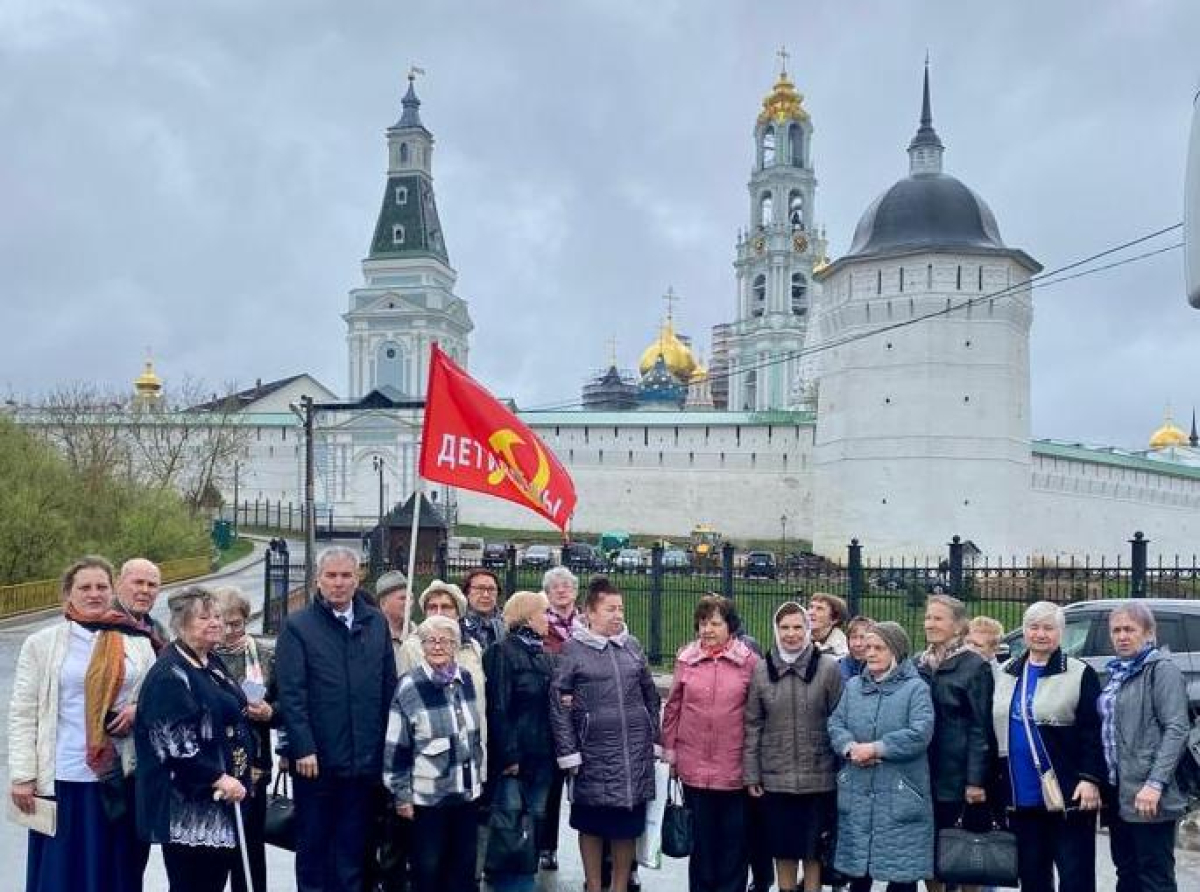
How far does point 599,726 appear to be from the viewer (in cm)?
581

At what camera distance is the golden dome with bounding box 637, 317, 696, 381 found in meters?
91.9

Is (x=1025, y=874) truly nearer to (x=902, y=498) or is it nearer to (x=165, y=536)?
(x=165, y=536)

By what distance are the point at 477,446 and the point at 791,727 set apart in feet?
9.54

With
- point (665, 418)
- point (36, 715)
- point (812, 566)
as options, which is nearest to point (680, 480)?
point (665, 418)

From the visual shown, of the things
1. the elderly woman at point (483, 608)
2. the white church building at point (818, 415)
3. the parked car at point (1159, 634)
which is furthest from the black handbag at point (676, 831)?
the white church building at point (818, 415)

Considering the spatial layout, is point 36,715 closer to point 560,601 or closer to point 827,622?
point 560,601

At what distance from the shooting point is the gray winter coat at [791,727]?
18.3ft

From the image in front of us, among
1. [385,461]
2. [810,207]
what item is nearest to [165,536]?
[385,461]

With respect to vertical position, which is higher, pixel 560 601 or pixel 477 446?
pixel 477 446

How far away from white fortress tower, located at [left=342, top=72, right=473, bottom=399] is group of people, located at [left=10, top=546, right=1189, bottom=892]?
58.5 m

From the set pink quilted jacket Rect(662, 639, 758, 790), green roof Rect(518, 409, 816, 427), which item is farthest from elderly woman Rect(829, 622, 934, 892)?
green roof Rect(518, 409, 816, 427)

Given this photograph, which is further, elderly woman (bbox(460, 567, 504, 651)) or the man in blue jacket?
elderly woman (bbox(460, 567, 504, 651))

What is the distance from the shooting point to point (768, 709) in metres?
5.64

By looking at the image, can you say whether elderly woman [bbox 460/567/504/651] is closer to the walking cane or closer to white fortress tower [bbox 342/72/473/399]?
the walking cane
